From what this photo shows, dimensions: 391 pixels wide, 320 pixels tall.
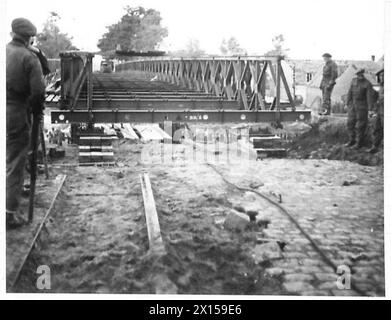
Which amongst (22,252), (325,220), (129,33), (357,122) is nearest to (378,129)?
(357,122)

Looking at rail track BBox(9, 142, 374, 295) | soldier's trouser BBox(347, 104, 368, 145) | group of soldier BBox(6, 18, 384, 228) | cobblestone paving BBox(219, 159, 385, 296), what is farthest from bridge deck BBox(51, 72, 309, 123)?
group of soldier BBox(6, 18, 384, 228)

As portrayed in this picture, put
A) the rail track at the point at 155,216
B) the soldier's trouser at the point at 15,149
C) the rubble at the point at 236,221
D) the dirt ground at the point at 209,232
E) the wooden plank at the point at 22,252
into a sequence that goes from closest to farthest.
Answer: the wooden plank at the point at 22,252 < the dirt ground at the point at 209,232 < the rail track at the point at 155,216 < the soldier's trouser at the point at 15,149 < the rubble at the point at 236,221

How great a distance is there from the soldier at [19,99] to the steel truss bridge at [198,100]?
2721 millimetres

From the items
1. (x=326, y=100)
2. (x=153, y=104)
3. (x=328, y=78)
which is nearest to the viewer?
(x=153, y=104)

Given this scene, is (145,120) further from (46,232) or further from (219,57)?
(46,232)

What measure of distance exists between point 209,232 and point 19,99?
7.73 ft

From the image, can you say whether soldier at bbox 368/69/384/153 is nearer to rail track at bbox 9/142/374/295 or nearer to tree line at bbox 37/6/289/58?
tree line at bbox 37/6/289/58

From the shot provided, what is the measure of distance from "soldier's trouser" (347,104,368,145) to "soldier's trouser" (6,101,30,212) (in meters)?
5.55

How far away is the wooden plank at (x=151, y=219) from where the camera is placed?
4.41 metres

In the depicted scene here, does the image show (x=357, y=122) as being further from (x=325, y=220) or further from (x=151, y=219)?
(x=151, y=219)

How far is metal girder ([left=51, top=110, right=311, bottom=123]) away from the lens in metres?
7.40

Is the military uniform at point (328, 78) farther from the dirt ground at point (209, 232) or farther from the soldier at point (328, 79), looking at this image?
the dirt ground at point (209, 232)

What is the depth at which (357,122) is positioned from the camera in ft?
26.7

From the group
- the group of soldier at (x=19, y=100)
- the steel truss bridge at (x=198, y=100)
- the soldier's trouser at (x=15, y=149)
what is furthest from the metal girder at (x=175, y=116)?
the soldier's trouser at (x=15, y=149)
